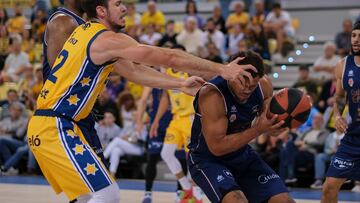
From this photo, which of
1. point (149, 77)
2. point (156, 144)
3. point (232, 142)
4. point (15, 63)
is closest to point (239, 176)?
point (232, 142)

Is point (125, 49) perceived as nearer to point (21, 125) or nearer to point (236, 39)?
point (21, 125)

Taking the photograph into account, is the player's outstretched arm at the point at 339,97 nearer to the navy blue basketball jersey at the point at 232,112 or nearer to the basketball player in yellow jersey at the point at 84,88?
the navy blue basketball jersey at the point at 232,112

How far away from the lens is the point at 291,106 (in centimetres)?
591

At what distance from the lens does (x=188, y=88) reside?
5.88m

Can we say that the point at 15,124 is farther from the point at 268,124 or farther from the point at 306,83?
the point at 268,124

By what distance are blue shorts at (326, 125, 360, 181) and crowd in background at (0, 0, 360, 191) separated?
4.66 meters

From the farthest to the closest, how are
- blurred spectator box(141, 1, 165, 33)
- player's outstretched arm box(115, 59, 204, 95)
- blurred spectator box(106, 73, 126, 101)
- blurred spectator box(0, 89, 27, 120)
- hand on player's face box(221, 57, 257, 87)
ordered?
blurred spectator box(141, 1, 165, 33), blurred spectator box(106, 73, 126, 101), blurred spectator box(0, 89, 27, 120), player's outstretched arm box(115, 59, 204, 95), hand on player's face box(221, 57, 257, 87)

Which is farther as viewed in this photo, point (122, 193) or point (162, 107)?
point (122, 193)

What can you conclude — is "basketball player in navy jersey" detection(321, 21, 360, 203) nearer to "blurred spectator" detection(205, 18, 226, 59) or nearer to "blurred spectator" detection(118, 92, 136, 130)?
"blurred spectator" detection(118, 92, 136, 130)

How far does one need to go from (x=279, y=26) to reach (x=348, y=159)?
8967mm

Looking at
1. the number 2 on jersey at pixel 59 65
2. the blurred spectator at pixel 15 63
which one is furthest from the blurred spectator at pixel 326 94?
the number 2 on jersey at pixel 59 65

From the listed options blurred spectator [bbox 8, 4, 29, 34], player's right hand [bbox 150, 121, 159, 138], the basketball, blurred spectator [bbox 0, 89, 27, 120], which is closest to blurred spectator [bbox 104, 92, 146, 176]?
blurred spectator [bbox 0, 89, 27, 120]

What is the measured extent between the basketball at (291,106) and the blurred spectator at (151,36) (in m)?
10.8

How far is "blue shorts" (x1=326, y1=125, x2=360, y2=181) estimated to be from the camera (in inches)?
294
